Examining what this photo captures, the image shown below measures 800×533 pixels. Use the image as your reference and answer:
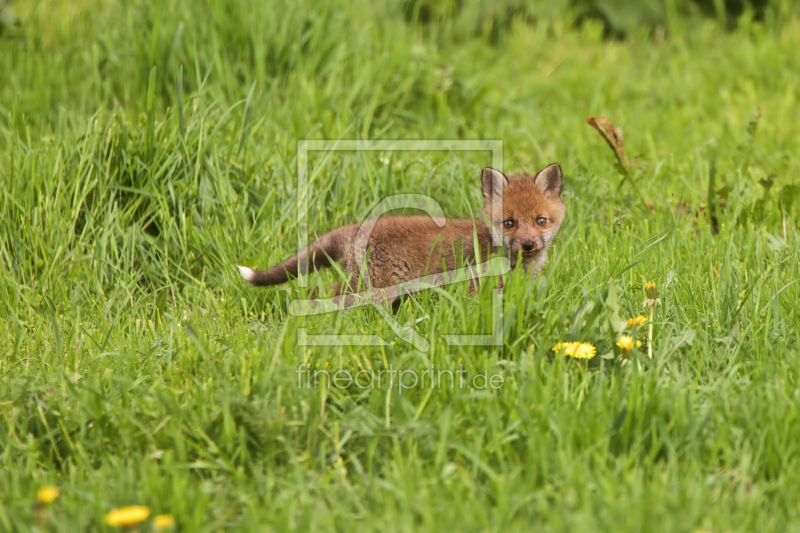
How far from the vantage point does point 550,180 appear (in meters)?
4.66

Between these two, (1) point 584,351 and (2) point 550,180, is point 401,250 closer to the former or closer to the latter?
(2) point 550,180

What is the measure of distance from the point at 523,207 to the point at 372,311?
123 cm

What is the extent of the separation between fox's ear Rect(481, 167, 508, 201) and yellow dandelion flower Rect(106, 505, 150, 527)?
275 cm

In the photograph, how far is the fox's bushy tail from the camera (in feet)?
13.3

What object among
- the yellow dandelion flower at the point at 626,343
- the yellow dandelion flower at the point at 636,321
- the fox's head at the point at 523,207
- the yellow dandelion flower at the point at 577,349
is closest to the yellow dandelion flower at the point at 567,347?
the yellow dandelion flower at the point at 577,349

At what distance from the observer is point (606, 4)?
8242mm

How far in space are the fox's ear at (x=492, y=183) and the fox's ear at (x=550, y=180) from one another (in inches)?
8.2

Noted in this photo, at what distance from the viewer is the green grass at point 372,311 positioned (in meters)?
2.75

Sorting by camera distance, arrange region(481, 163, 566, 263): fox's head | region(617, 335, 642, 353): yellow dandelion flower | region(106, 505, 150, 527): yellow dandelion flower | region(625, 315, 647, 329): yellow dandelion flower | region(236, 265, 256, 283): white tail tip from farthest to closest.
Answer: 1. region(481, 163, 566, 263): fox's head
2. region(236, 265, 256, 283): white tail tip
3. region(625, 315, 647, 329): yellow dandelion flower
4. region(617, 335, 642, 353): yellow dandelion flower
5. region(106, 505, 150, 527): yellow dandelion flower

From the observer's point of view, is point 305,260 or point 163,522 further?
point 305,260

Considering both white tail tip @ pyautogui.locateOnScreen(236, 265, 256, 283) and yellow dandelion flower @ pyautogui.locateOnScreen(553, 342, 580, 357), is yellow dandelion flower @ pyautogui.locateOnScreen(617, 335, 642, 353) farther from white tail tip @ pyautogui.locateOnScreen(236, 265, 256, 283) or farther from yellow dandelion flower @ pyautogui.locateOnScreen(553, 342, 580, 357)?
white tail tip @ pyautogui.locateOnScreen(236, 265, 256, 283)

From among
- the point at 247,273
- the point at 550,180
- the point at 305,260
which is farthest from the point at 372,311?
the point at 550,180

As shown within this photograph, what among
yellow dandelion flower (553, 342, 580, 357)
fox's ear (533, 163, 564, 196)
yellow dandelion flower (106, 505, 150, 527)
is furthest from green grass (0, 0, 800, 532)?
fox's ear (533, 163, 564, 196)

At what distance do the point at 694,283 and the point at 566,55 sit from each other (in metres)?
4.31
